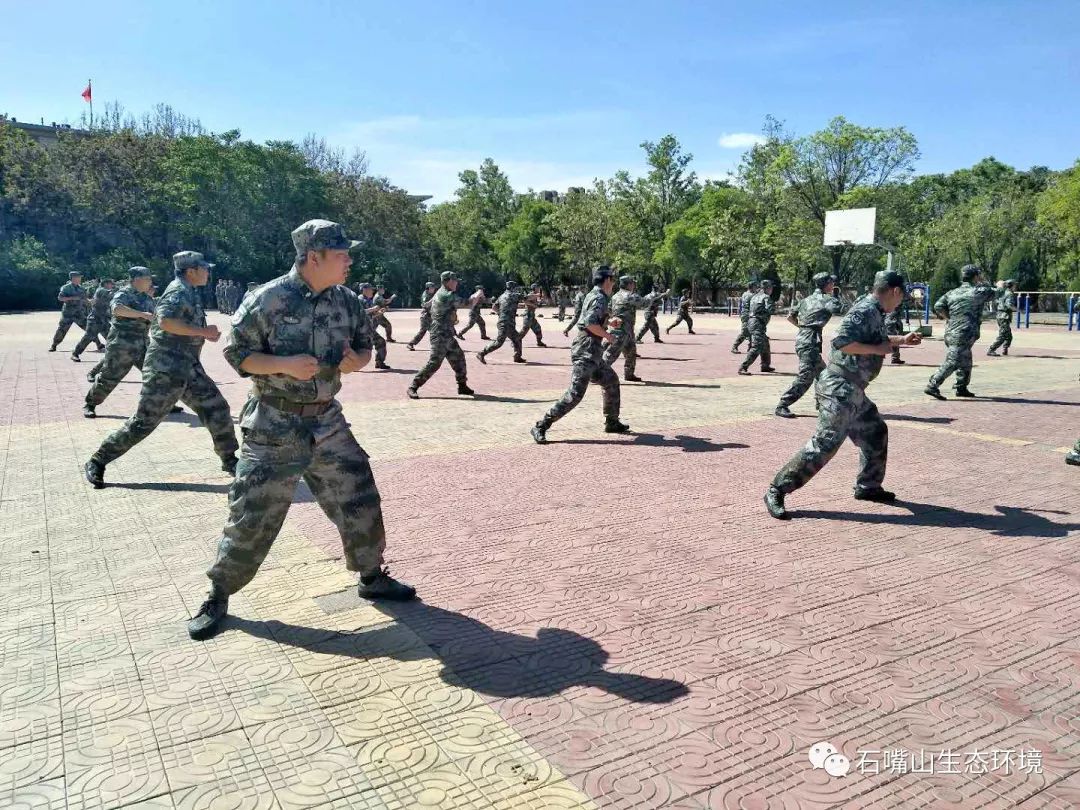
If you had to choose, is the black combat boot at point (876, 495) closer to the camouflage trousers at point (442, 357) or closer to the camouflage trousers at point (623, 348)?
the camouflage trousers at point (623, 348)

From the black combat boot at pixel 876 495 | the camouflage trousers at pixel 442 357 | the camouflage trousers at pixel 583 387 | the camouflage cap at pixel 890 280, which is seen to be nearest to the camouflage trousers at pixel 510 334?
the camouflage trousers at pixel 442 357

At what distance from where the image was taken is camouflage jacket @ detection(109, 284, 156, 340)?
8.90 meters

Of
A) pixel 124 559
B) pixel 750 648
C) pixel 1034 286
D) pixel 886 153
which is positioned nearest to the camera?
pixel 750 648

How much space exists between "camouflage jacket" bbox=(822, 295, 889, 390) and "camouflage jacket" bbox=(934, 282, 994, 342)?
Result: 22.2 ft

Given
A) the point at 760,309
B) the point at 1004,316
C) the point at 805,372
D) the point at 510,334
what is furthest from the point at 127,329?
the point at 1004,316

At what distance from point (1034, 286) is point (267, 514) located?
48.6 metres

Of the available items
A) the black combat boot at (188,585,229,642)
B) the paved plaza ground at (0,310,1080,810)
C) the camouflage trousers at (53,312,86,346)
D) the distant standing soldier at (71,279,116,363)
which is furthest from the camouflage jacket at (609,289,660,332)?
the camouflage trousers at (53,312,86,346)

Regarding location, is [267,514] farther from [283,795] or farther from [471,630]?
[283,795]

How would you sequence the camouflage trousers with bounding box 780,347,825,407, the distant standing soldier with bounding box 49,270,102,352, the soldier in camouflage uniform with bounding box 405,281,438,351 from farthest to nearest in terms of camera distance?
the distant standing soldier with bounding box 49,270,102,352
the soldier in camouflage uniform with bounding box 405,281,438,351
the camouflage trousers with bounding box 780,347,825,407

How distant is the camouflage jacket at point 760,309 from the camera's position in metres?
14.6

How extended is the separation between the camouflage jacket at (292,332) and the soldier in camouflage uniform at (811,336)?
7835 mm

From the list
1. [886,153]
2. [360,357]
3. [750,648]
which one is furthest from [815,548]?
[886,153]

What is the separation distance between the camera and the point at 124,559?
5.02 m

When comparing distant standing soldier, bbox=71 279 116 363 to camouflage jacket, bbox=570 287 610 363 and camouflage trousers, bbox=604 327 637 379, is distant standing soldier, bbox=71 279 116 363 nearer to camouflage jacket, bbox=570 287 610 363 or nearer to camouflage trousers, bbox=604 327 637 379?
camouflage trousers, bbox=604 327 637 379
